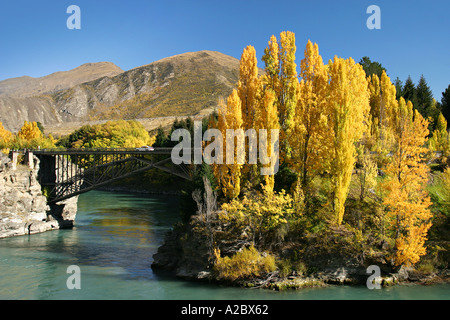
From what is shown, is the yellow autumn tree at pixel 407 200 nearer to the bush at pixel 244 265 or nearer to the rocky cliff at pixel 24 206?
the bush at pixel 244 265

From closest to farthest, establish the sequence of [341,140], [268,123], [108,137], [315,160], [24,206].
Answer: [341,140], [315,160], [268,123], [24,206], [108,137]

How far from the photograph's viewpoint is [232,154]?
2844 cm

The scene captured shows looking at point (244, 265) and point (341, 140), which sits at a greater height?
point (341, 140)

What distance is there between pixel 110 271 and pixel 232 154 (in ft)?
Answer: 40.5

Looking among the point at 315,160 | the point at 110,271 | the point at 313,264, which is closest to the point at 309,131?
the point at 315,160

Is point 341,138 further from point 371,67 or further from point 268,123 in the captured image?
point 371,67

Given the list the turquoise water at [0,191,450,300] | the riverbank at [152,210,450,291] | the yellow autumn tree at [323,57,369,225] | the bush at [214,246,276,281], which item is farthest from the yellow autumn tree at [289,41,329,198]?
the turquoise water at [0,191,450,300]

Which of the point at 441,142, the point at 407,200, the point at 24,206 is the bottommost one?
the point at 24,206

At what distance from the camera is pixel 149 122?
141875 mm

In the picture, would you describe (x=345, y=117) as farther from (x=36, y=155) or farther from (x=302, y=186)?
(x=36, y=155)

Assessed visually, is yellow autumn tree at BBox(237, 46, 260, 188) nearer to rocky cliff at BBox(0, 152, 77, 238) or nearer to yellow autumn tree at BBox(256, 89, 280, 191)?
yellow autumn tree at BBox(256, 89, 280, 191)

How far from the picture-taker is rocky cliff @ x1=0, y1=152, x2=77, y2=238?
41062 mm

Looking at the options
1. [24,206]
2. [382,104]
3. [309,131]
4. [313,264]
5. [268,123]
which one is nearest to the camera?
[313,264]
